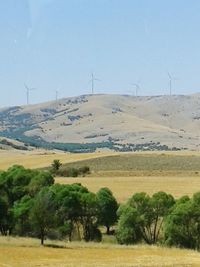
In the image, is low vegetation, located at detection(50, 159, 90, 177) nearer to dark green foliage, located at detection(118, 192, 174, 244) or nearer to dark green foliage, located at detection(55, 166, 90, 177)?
dark green foliage, located at detection(55, 166, 90, 177)

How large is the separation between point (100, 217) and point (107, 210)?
1.57m

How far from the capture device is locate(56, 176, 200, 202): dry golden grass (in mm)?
102312

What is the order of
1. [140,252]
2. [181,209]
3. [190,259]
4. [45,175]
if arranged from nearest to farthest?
[190,259] < [140,252] < [181,209] < [45,175]

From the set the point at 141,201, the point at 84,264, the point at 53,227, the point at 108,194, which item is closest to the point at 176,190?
the point at 108,194

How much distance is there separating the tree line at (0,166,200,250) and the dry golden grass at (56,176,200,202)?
16790mm

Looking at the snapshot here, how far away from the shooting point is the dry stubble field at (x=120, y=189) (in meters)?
50.0

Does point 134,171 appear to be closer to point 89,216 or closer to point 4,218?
point 89,216

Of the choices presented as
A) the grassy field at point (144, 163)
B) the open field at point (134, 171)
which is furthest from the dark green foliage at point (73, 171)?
the grassy field at point (144, 163)

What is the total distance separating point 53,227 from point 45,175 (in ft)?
73.0

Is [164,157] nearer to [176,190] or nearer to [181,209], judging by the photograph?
[176,190]

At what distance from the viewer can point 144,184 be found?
4503 inches

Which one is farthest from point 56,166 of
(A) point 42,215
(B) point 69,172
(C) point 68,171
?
(A) point 42,215

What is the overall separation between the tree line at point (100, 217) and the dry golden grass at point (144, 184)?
661 inches

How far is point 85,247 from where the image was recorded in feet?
206
